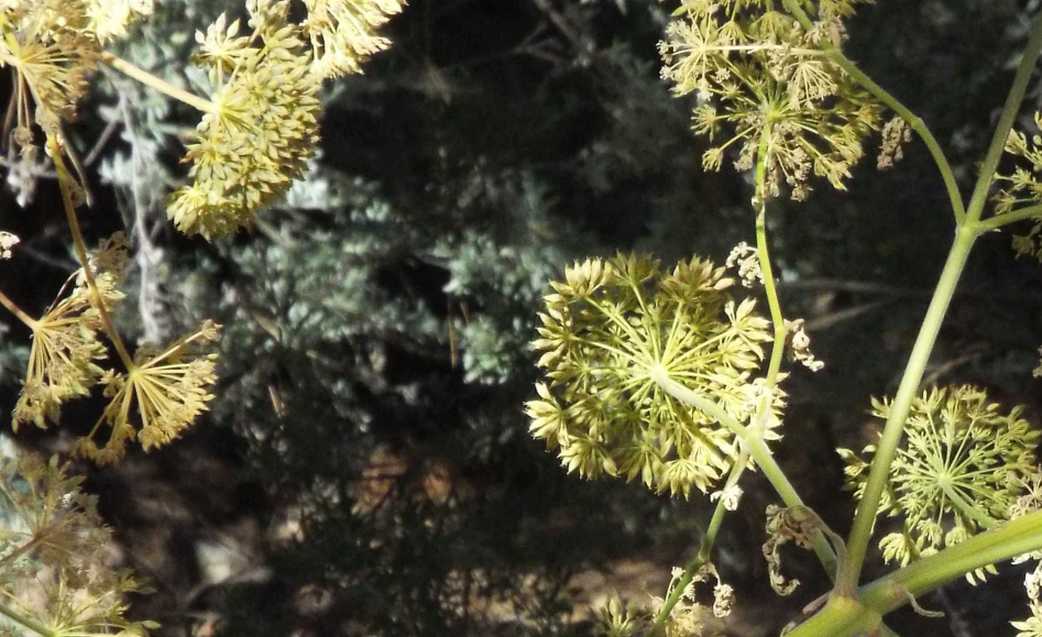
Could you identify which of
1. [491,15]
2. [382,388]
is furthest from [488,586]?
[491,15]

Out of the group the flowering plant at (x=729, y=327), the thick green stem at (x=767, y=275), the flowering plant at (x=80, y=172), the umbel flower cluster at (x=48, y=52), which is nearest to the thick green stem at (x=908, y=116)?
the flowering plant at (x=729, y=327)

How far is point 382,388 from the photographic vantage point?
174 centimetres

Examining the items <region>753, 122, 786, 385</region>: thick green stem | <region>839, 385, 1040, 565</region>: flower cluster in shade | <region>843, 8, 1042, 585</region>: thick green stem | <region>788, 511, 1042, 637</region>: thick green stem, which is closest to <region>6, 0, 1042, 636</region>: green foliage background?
<region>839, 385, 1040, 565</region>: flower cluster in shade

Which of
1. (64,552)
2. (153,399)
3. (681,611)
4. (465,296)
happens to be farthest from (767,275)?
(465,296)

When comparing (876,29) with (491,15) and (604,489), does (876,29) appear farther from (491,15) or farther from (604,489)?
(604,489)

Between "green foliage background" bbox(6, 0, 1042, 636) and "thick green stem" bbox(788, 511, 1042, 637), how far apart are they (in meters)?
0.82

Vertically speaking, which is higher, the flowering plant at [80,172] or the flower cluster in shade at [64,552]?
the flowering plant at [80,172]

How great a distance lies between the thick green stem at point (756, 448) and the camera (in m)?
0.89

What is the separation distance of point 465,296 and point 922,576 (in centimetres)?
94

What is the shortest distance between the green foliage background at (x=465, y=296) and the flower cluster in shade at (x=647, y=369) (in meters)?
0.58

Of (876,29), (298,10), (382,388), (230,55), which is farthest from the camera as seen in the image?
(382,388)

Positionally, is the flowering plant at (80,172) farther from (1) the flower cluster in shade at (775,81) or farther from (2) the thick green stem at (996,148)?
(2) the thick green stem at (996,148)

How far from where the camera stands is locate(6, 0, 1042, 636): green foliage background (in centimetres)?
159

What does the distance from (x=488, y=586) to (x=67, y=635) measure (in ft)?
3.00
